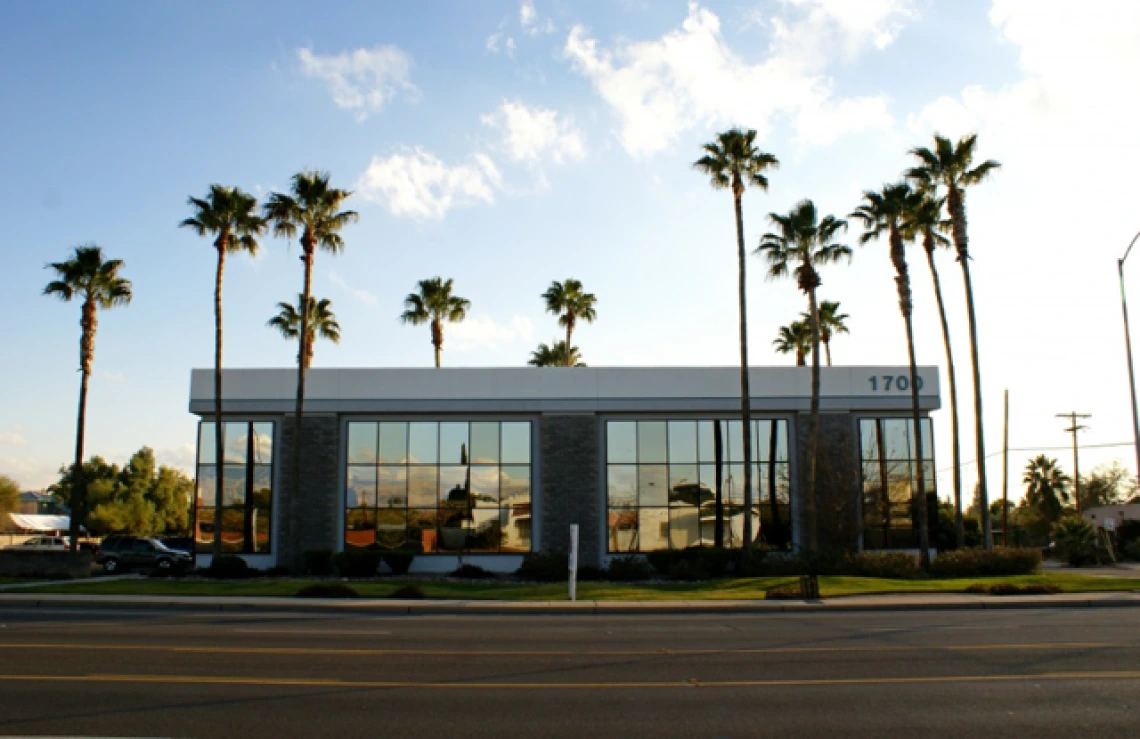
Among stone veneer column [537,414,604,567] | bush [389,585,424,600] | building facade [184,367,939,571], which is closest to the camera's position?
bush [389,585,424,600]

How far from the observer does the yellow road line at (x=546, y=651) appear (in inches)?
527

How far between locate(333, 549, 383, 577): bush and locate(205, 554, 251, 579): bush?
9.95 ft

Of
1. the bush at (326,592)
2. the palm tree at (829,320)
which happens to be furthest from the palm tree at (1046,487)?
the bush at (326,592)

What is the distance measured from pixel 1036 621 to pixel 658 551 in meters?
16.9

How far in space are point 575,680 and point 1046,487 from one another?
241 ft

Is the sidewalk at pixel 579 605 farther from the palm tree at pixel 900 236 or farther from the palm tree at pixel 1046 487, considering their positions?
the palm tree at pixel 1046 487

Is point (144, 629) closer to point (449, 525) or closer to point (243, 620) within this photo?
point (243, 620)

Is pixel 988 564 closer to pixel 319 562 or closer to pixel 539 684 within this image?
pixel 319 562

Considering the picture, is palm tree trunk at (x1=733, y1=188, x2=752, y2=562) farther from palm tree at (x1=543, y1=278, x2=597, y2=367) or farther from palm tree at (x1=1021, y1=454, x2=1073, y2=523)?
palm tree at (x1=1021, y1=454, x2=1073, y2=523)

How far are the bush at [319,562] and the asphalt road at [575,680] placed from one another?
629 inches

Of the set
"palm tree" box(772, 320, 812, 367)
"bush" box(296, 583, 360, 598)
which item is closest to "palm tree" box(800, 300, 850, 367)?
"palm tree" box(772, 320, 812, 367)

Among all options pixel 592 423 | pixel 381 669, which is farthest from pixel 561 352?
pixel 381 669

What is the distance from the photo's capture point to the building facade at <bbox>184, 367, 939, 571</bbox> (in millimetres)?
35156

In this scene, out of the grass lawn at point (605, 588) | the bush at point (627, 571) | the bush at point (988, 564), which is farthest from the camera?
the bush at point (627, 571)
